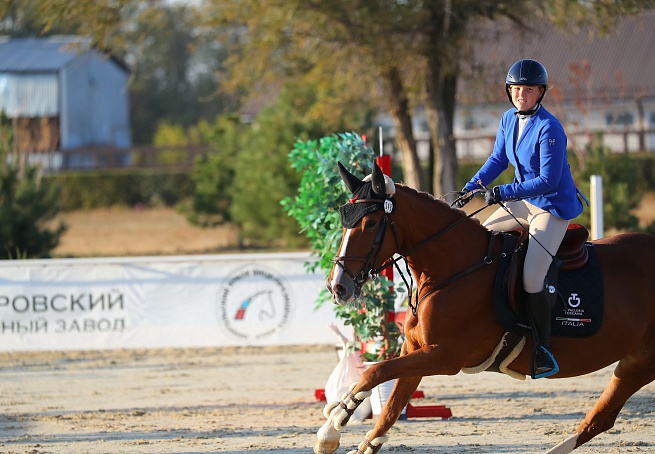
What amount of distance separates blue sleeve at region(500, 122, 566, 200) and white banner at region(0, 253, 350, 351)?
6176 millimetres

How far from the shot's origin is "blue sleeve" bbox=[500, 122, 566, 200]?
216 inches

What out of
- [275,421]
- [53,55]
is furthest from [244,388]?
[53,55]

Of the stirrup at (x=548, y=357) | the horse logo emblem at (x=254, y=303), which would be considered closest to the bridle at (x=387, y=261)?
the stirrup at (x=548, y=357)

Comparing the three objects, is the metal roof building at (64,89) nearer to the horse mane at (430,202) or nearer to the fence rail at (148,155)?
the fence rail at (148,155)

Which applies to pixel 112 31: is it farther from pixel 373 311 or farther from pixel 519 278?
pixel 519 278

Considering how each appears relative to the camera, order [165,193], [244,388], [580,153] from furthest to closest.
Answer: [165,193]
[580,153]
[244,388]

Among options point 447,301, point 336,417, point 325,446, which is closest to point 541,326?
point 447,301

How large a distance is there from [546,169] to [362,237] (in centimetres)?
117

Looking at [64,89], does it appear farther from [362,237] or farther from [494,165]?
[362,237]

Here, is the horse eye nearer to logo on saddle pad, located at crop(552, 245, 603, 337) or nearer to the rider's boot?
the rider's boot

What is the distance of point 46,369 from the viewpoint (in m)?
10.9

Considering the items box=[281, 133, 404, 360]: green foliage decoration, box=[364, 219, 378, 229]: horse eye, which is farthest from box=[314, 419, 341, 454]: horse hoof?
box=[281, 133, 404, 360]: green foliage decoration

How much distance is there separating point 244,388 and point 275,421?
5.57 feet

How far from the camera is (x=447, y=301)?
5.55 m
